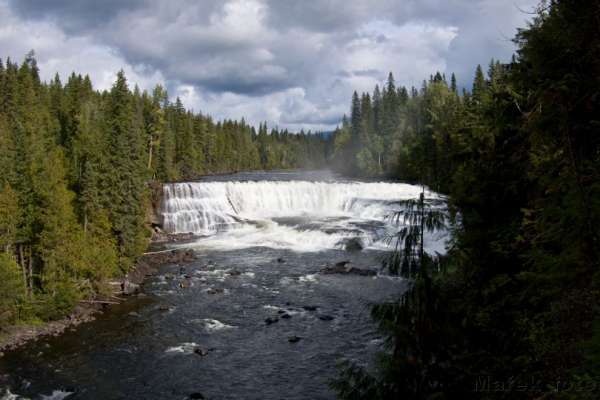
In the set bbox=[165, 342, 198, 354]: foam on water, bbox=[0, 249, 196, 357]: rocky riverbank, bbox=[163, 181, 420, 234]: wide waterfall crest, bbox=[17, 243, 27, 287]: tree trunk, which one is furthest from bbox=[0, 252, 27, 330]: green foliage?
bbox=[163, 181, 420, 234]: wide waterfall crest

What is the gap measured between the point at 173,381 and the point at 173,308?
847 cm

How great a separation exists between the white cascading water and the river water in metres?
0.46

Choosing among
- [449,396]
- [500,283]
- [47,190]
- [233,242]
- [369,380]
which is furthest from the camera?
[233,242]

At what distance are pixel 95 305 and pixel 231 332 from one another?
10.1 metres

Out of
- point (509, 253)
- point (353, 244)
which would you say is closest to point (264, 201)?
point (353, 244)

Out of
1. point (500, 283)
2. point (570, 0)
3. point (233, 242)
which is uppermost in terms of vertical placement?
point (570, 0)

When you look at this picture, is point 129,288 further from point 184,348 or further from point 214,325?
point 184,348

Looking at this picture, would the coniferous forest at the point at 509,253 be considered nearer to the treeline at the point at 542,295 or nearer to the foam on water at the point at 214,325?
the treeline at the point at 542,295

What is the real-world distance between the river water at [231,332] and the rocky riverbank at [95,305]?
87 cm

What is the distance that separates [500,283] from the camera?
941 centimetres

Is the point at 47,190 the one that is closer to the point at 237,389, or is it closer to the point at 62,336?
the point at 62,336

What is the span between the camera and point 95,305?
26.6 meters

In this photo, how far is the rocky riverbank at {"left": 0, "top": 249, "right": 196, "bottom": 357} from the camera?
21.7 metres

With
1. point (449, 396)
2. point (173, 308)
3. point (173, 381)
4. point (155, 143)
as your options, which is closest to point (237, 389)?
point (173, 381)
